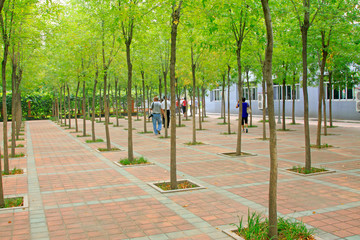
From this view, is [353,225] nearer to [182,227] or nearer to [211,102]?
[182,227]

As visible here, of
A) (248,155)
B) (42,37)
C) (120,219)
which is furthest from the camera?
(248,155)

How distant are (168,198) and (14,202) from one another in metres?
2.72

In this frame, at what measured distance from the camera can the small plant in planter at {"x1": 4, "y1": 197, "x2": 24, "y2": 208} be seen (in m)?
6.48

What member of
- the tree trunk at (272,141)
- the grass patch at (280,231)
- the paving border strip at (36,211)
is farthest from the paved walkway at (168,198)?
the tree trunk at (272,141)

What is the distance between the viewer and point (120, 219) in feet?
18.3

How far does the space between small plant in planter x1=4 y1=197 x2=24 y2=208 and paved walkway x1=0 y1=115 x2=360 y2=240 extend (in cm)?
25

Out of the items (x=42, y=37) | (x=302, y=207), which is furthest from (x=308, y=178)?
(x=42, y=37)

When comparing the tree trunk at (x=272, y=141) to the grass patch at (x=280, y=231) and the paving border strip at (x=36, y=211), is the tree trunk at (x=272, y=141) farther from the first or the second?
the paving border strip at (x=36, y=211)

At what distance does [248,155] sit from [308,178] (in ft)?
11.5

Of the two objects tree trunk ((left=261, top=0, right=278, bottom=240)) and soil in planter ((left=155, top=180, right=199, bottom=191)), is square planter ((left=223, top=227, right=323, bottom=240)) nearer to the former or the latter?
tree trunk ((left=261, top=0, right=278, bottom=240))

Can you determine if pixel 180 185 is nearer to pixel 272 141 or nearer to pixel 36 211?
pixel 36 211

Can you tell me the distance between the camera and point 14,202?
6.68m

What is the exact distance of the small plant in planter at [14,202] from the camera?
6.48 metres

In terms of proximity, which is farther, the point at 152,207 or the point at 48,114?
the point at 48,114
